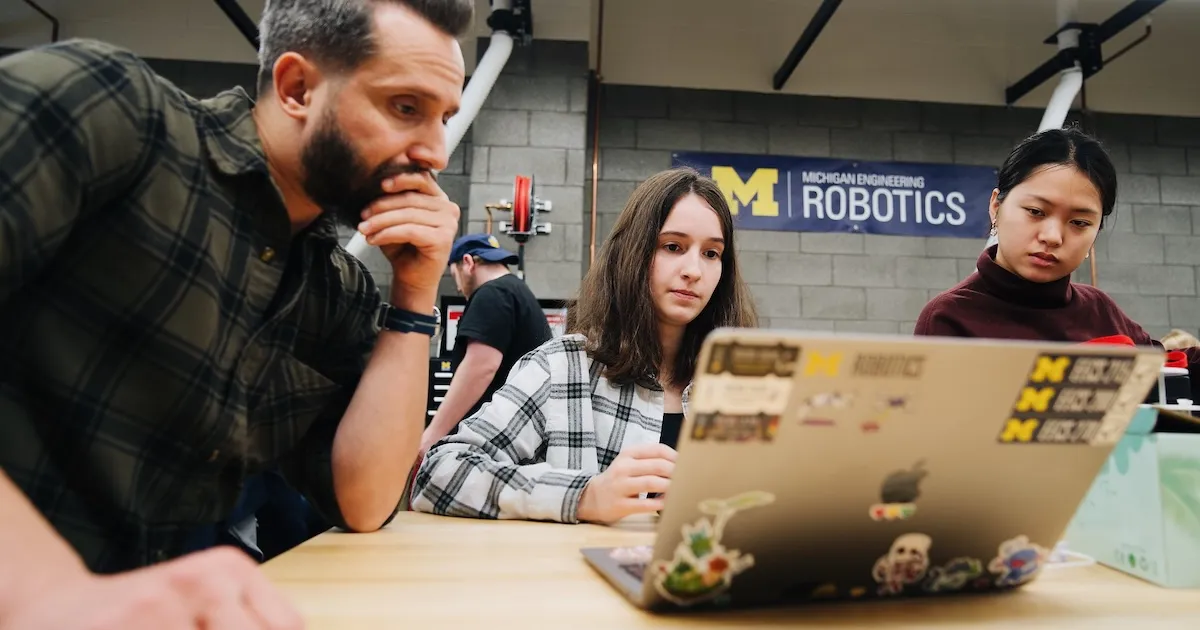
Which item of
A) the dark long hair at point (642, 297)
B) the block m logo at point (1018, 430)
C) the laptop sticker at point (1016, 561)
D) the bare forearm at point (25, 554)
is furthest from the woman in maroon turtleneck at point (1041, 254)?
the bare forearm at point (25, 554)

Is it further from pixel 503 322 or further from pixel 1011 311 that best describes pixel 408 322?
pixel 503 322

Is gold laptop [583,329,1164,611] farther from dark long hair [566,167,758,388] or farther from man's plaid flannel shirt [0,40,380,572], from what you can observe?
dark long hair [566,167,758,388]

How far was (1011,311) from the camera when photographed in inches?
64.4

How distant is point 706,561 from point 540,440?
0.83m

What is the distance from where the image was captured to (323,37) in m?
0.92

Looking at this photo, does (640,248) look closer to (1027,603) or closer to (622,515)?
(622,515)

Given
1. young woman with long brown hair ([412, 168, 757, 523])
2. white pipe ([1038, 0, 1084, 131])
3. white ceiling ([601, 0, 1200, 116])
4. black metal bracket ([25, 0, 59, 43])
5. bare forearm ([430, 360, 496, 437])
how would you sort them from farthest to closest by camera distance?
white ceiling ([601, 0, 1200, 116]), black metal bracket ([25, 0, 59, 43]), white pipe ([1038, 0, 1084, 131]), bare forearm ([430, 360, 496, 437]), young woman with long brown hair ([412, 168, 757, 523])

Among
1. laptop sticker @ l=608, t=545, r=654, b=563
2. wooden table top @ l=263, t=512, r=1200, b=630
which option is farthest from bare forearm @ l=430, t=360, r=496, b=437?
laptop sticker @ l=608, t=545, r=654, b=563

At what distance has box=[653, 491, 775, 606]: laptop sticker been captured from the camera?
457 mm

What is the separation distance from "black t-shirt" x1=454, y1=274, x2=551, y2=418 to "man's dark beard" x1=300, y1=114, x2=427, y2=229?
1608 millimetres

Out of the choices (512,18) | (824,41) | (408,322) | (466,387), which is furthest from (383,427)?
(824,41)

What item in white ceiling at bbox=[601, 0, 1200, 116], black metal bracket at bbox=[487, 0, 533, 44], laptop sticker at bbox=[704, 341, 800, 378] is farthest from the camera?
white ceiling at bbox=[601, 0, 1200, 116]

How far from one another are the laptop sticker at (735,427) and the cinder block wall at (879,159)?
169 inches

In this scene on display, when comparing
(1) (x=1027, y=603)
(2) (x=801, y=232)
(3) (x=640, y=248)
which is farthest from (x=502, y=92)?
(1) (x=1027, y=603)
